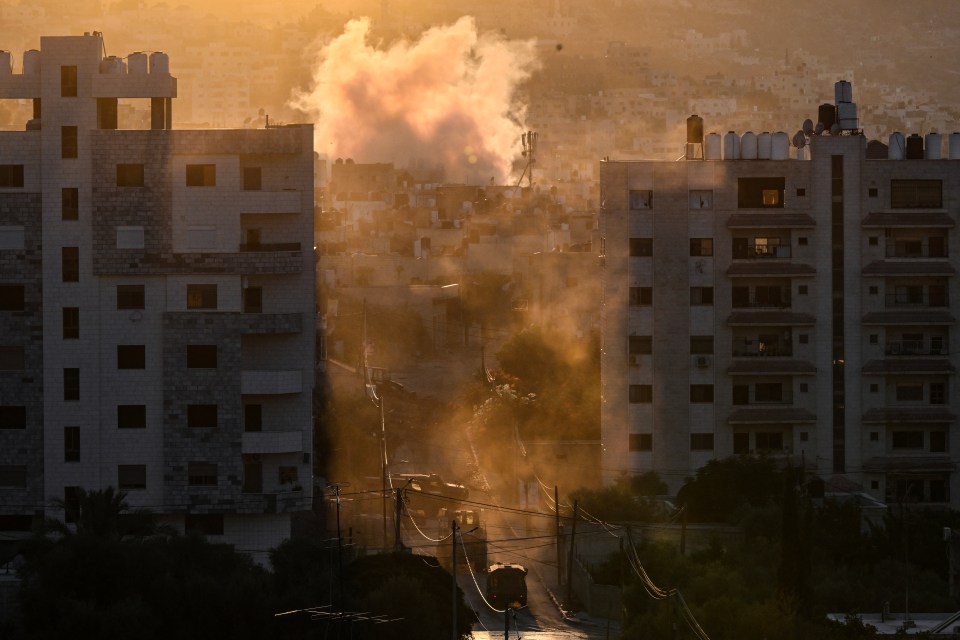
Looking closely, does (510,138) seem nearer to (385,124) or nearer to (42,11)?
(385,124)

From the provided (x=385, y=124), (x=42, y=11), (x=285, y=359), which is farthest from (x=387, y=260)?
(x=42, y=11)

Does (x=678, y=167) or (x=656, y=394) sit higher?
(x=678, y=167)

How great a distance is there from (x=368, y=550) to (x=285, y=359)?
4.06 m

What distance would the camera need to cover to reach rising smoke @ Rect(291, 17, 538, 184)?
4257 inches

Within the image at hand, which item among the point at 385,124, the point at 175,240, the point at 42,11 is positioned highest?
the point at 42,11

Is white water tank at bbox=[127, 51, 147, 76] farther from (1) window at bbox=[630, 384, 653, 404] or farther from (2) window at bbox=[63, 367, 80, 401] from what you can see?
(1) window at bbox=[630, 384, 653, 404]

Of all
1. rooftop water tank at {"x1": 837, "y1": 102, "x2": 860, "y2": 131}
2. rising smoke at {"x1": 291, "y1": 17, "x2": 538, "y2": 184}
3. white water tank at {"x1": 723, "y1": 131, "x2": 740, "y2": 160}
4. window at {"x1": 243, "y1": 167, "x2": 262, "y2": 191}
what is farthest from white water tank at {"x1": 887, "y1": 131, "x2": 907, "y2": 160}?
rising smoke at {"x1": 291, "y1": 17, "x2": 538, "y2": 184}

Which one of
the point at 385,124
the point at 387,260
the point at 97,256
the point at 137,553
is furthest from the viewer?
the point at 385,124

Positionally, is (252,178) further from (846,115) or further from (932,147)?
(932,147)

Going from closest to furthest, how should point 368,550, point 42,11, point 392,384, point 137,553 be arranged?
point 137,553 < point 368,550 < point 392,384 < point 42,11

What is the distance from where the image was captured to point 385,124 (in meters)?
110

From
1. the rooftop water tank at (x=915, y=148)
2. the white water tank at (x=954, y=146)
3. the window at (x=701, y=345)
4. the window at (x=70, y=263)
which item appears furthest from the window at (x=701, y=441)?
the window at (x=70, y=263)

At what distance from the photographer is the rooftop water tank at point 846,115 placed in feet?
136

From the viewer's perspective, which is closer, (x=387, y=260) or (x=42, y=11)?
(x=387, y=260)
